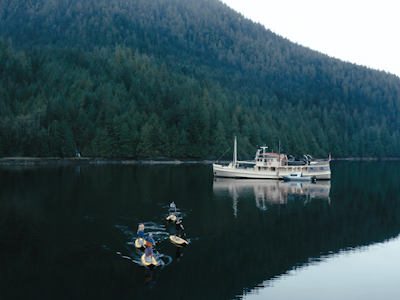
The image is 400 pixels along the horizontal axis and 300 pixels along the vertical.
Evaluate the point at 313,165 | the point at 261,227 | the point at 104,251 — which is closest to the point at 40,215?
the point at 104,251

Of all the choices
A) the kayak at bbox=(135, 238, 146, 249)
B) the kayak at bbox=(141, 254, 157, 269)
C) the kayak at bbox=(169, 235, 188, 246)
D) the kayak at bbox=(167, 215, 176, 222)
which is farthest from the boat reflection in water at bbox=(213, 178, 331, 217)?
the kayak at bbox=(141, 254, 157, 269)

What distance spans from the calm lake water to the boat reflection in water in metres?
1.30

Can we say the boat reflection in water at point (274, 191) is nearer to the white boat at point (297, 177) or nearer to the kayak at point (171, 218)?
the white boat at point (297, 177)

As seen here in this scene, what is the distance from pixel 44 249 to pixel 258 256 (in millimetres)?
24475

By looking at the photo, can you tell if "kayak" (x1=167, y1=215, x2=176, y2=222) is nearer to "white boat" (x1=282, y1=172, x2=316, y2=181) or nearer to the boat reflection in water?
the boat reflection in water

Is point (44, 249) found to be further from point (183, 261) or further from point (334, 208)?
point (334, 208)

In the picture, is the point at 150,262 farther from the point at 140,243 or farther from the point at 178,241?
the point at 178,241

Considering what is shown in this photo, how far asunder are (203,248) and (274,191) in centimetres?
5307

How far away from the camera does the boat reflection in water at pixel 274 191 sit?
255 ft

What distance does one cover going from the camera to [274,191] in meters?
92.2

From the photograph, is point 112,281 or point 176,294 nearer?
point 176,294

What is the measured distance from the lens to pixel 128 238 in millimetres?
45781

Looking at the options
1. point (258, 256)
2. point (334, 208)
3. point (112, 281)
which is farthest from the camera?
point (334, 208)

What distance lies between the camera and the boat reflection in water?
77688mm
